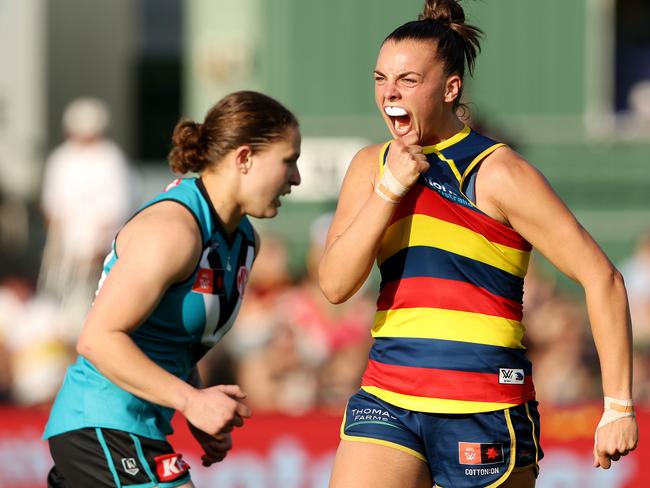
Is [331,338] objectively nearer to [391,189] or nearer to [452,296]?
[452,296]

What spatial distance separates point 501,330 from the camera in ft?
11.7

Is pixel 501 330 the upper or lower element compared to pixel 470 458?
upper

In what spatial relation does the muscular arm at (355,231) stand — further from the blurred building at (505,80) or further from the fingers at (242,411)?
the blurred building at (505,80)

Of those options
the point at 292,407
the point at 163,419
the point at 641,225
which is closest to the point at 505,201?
the point at 163,419

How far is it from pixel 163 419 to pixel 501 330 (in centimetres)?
113

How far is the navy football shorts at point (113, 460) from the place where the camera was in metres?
3.75

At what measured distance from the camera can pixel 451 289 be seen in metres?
3.52

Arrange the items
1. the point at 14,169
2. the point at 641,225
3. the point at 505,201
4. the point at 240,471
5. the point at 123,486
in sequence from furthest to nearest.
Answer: the point at 14,169 < the point at 641,225 < the point at 240,471 < the point at 123,486 < the point at 505,201

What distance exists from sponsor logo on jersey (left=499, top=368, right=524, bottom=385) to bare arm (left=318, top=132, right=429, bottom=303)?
1.62ft

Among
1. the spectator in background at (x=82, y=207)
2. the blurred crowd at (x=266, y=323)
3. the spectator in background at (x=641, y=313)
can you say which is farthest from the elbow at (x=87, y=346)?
the spectator in background at (x=82, y=207)

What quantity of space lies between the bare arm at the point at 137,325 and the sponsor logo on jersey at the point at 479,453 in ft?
2.10

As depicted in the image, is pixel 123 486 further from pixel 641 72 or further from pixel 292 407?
pixel 641 72

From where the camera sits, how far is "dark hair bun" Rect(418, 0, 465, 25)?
371 cm

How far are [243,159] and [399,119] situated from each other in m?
0.60
